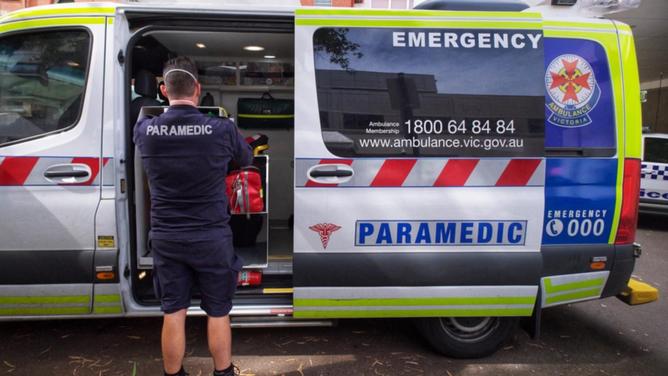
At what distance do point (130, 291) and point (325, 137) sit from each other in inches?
63.4

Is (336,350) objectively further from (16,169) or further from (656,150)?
(656,150)

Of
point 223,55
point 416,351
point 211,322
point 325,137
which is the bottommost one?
point 416,351

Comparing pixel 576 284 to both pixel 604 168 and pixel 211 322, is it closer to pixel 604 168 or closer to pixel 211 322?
pixel 604 168

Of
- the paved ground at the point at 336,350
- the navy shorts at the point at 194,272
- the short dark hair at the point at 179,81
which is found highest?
the short dark hair at the point at 179,81

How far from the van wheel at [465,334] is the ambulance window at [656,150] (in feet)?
21.3

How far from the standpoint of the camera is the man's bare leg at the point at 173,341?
7.73 ft

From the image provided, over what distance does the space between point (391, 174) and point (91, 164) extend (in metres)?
1.85

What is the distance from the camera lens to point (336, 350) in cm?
322

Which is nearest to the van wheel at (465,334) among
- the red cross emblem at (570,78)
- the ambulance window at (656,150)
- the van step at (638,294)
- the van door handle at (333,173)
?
the van step at (638,294)

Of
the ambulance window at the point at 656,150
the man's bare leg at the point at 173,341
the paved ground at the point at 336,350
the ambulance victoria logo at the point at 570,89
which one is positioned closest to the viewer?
the man's bare leg at the point at 173,341

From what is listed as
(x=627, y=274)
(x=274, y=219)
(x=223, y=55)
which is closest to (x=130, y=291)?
(x=274, y=219)

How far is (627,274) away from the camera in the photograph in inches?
116

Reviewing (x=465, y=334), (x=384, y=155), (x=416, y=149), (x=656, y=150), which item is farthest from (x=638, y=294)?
(x=656, y=150)

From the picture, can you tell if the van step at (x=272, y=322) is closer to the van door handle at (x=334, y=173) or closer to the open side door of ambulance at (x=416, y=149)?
the open side door of ambulance at (x=416, y=149)
